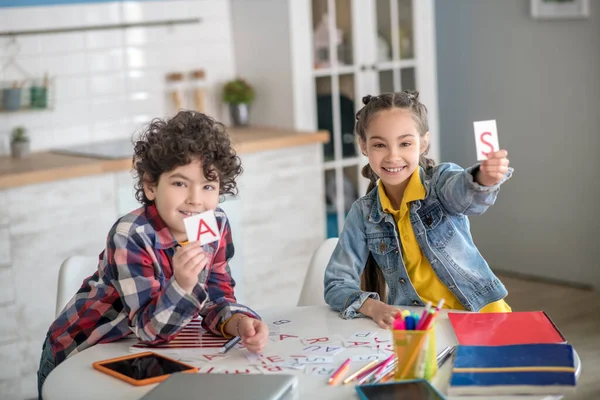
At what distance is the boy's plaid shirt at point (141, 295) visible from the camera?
5.76 feet

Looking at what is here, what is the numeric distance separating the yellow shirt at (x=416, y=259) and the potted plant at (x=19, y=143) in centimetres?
207

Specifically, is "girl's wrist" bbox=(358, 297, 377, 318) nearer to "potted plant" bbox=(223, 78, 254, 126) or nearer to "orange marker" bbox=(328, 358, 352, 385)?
"orange marker" bbox=(328, 358, 352, 385)

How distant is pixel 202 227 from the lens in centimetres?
165

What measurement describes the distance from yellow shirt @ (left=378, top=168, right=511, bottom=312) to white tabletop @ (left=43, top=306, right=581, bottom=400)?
0.14m

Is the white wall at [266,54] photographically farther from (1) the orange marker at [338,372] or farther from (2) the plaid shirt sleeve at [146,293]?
(1) the orange marker at [338,372]

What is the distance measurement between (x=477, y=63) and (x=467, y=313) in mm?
3137

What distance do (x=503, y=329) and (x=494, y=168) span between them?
0.31 meters

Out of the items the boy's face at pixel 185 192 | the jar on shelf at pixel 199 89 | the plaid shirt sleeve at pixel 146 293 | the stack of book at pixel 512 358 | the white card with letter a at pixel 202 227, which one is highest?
the jar on shelf at pixel 199 89

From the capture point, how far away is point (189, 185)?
182cm

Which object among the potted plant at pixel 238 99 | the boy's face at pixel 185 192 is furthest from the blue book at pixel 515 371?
the potted plant at pixel 238 99

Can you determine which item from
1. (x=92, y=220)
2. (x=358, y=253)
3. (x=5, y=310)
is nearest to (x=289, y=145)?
(x=92, y=220)

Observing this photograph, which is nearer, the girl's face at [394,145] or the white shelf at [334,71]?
the girl's face at [394,145]

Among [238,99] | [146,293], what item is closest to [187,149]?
[146,293]

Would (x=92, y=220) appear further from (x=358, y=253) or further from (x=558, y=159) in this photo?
(x=558, y=159)
